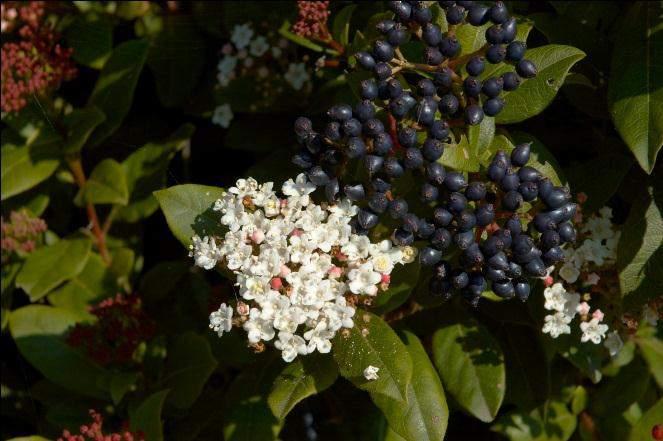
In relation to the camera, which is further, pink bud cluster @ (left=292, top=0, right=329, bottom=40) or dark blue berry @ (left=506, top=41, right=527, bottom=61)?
pink bud cluster @ (left=292, top=0, right=329, bottom=40)

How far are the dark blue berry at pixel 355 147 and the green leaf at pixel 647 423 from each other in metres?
1.45

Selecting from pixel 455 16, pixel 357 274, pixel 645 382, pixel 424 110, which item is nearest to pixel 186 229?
pixel 357 274

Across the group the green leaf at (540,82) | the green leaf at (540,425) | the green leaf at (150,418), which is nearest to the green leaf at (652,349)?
the green leaf at (540,425)

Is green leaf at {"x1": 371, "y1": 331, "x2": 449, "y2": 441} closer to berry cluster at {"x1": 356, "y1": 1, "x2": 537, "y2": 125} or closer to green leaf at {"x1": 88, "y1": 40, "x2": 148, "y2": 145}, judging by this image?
berry cluster at {"x1": 356, "y1": 1, "x2": 537, "y2": 125}

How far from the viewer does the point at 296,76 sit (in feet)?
11.4

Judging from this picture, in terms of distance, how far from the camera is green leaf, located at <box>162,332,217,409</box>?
3.12 meters

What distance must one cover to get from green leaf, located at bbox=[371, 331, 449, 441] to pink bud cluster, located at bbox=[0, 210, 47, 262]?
1.85 metres

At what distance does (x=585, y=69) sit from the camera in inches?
119

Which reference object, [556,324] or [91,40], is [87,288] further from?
[556,324]

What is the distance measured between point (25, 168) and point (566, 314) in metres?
2.32

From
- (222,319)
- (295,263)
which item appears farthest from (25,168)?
(295,263)

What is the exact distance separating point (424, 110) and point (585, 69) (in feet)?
3.38

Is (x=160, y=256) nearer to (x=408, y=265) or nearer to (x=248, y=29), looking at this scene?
(x=248, y=29)

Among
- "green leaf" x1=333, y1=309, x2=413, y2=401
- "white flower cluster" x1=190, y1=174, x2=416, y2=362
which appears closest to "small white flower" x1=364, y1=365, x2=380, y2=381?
"green leaf" x1=333, y1=309, x2=413, y2=401
